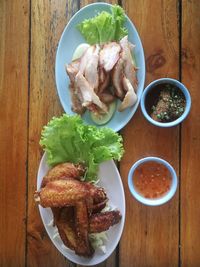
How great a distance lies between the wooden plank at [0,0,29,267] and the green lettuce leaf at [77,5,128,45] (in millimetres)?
235

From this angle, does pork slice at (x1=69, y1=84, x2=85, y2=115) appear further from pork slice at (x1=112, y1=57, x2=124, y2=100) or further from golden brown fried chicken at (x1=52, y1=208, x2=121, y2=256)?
golden brown fried chicken at (x1=52, y1=208, x2=121, y2=256)

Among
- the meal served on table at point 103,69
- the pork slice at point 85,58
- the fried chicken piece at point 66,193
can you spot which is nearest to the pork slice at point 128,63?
the meal served on table at point 103,69

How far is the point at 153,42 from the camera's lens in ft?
5.25

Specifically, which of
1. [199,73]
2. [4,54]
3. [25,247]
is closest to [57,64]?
[4,54]

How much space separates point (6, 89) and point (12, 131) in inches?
5.8

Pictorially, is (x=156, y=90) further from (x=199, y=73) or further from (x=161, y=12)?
(x=161, y=12)

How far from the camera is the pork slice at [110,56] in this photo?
153 cm

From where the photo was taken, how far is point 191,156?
1586mm

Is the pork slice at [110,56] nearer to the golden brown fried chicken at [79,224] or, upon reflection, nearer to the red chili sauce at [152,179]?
the red chili sauce at [152,179]

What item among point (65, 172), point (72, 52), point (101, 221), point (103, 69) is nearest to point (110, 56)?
point (103, 69)

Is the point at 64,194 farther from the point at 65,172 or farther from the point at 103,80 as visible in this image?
the point at 103,80

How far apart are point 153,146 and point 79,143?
25cm

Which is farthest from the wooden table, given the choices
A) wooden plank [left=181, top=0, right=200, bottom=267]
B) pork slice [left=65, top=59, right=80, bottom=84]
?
pork slice [left=65, top=59, right=80, bottom=84]

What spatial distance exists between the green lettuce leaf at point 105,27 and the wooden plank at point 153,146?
3.4 inches
